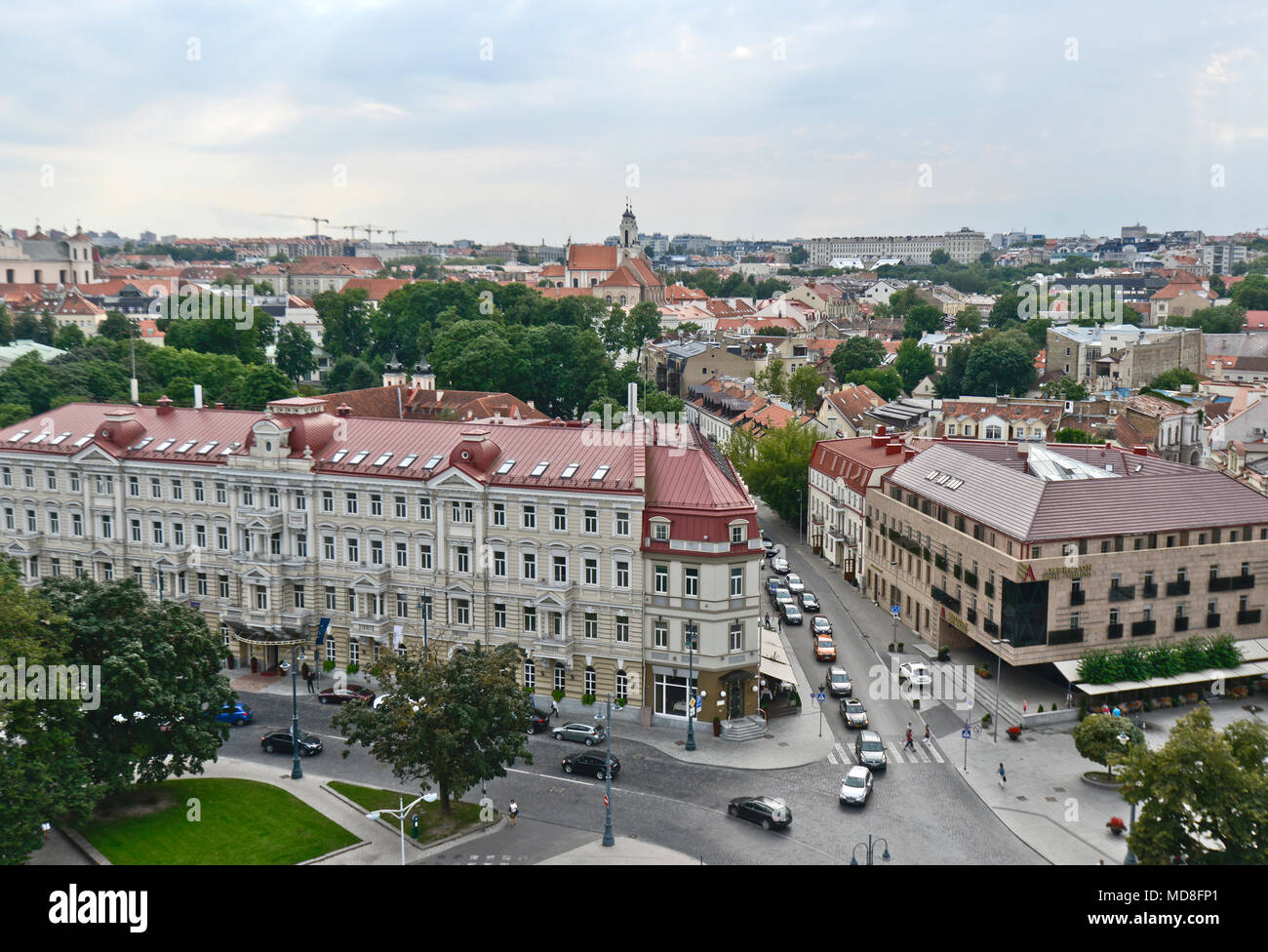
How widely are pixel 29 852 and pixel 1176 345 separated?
5992 inches

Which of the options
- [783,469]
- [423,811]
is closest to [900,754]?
[423,811]

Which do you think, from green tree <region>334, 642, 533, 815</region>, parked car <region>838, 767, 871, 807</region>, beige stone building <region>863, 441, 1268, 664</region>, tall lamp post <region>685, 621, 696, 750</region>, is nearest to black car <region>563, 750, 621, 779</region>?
tall lamp post <region>685, 621, 696, 750</region>

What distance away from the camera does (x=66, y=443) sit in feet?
237

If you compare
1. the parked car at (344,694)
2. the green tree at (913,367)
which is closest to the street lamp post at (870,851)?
the parked car at (344,694)

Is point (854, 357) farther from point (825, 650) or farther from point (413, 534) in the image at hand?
point (413, 534)

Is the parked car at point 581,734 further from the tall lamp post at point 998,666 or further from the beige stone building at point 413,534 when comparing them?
the tall lamp post at point 998,666

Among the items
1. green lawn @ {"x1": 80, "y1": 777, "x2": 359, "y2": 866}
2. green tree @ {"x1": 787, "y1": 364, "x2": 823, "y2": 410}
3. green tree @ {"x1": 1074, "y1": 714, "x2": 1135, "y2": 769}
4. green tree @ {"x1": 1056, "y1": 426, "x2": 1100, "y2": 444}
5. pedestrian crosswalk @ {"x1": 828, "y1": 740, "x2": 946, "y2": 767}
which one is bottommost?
pedestrian crosswalk @ {"x1": 828, "y1": 740, "x2": 946, "y2": 767}

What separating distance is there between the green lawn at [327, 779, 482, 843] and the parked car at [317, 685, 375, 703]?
10.0 m

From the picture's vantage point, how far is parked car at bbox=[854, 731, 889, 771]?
5406 centimetres

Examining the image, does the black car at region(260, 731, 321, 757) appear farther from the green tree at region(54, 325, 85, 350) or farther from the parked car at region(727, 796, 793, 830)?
the green tree at region(54, 325, 85, 350)

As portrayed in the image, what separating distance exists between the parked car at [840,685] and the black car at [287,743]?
89.7ft

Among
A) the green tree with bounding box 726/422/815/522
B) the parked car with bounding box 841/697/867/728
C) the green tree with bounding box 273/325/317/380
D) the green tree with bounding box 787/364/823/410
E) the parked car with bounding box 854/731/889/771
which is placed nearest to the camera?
the parked car with bounding box 854/731/889/771
